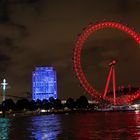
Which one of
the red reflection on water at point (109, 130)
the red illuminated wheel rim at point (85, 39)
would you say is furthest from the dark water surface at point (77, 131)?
the red illuminated wheel rim at point (85, 39)

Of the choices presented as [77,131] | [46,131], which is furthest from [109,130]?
[46,131]

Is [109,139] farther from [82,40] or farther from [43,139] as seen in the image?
[82,40]

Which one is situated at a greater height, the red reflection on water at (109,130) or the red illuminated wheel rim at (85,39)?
the red illuminated wheel rim at (85,39)

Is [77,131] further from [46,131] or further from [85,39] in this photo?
[85,39]

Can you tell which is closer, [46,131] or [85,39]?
[46,131]

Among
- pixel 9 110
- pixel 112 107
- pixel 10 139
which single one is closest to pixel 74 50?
pixel 112 107

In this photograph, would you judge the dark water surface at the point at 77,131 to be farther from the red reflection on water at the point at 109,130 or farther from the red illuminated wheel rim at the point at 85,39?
the red illuminated wheel rim at the point at 85,39

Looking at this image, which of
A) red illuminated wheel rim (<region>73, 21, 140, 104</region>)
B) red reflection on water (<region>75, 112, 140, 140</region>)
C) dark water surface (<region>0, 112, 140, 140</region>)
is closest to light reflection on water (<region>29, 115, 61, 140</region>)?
dark water surface (<region>0, 112, 140, 140</region>)

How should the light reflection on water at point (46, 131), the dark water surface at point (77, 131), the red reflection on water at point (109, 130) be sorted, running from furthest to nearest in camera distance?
the light reflection on water at point (46, 131), the dark water surface at point (77, 131), the red reflection on water at point (109, 130)

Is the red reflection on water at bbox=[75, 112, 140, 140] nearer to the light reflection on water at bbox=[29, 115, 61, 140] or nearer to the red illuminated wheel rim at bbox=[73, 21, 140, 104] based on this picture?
the light reflection on water at bbox=[29, 115, 61, 140]

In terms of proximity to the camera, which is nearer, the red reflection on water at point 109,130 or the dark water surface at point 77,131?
the red reflection on water at point 109,130

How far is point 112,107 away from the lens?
506 feet

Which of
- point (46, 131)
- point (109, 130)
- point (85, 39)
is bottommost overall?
point (109, 130)

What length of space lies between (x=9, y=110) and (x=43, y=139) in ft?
523
